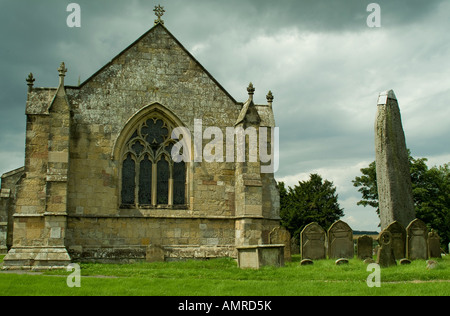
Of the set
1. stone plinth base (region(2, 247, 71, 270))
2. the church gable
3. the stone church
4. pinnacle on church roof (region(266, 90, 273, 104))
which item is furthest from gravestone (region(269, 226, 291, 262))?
stone plinth base (region(2, 247, 71, 270))

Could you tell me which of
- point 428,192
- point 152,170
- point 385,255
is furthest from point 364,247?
point 428,192

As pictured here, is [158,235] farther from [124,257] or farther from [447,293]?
[447,293]

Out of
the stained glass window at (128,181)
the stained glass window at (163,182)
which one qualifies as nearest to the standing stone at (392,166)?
the stained glass window at (163,182)

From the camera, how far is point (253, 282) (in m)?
11.4

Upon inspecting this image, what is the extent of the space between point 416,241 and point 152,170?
32.2 feet

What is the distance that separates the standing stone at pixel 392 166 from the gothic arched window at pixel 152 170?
746 cm

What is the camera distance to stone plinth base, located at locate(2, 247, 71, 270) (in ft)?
50.9

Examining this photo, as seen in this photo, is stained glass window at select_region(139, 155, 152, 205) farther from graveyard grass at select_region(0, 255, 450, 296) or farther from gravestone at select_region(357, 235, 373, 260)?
gravestone at select_region(357, 235, 373, 260)

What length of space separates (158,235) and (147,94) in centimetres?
545

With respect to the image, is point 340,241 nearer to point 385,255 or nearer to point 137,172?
point 385,255

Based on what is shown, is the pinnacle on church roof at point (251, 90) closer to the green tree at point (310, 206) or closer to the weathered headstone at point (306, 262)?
the weathered headstone at point (306, 262)
